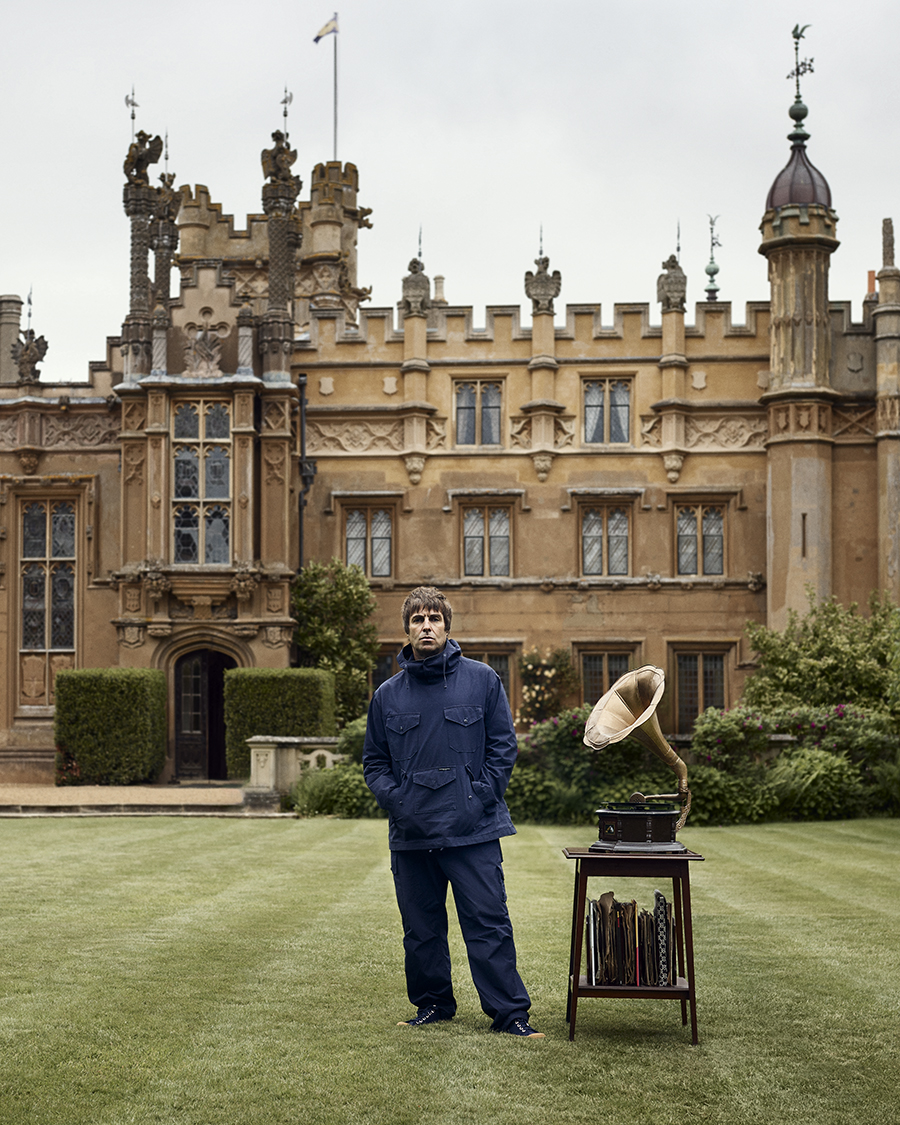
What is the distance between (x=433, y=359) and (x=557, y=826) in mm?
13310

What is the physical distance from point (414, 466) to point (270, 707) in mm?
6446

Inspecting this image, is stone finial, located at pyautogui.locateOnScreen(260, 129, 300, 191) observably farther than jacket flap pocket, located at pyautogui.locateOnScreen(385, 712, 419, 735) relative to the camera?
Yes

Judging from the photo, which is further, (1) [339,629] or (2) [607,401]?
(2) [607,401]

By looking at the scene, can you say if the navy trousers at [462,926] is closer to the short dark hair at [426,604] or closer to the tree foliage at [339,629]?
the short dark hair at [426,604]

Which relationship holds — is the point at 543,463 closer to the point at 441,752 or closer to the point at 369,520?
the point at 369,520

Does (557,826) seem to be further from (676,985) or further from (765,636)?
(676,985)

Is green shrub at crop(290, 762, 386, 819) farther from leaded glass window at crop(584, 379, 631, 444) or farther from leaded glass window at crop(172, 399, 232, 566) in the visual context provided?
leaded glass window at crop(584, 379, 631, 444)

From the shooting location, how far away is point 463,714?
22.1 feet

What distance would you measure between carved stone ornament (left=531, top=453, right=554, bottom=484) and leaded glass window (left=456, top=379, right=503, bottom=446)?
974 millimetres

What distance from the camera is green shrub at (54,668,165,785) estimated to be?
2586cm

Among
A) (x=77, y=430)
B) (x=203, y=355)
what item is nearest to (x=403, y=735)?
(x=203, y=355)

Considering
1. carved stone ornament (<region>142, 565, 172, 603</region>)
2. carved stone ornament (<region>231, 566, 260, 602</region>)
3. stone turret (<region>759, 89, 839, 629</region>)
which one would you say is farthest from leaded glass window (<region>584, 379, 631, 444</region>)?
carved stone ornament (<region>142, 565, 172, 603</region>)

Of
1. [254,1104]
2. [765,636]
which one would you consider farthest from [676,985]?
[765,636]

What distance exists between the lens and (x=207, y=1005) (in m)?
7.00
